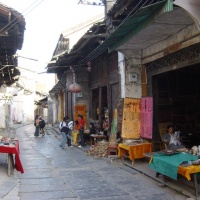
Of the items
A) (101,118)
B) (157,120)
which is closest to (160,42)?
(157,120)

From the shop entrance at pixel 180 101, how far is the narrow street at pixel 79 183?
8.36ft

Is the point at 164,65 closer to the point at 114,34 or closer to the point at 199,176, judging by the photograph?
the point at 114,34

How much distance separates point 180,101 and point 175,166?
5262 millimetres

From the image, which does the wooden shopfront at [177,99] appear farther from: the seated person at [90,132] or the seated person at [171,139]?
the seated person at [90,132]

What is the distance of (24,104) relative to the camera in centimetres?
4894

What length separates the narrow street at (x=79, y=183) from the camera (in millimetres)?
7469

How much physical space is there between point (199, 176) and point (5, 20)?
6315 mm

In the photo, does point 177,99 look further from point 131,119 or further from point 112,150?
point 112,150

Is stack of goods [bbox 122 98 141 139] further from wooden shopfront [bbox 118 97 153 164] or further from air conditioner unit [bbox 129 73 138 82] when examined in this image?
air conditioner unit [bbox 129 73 138 82]

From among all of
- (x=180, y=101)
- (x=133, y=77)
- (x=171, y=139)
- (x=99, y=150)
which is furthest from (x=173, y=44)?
(x=99, y=150)

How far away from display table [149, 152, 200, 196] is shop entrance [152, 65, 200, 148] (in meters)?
3.43

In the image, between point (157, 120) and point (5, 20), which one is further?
point (157, 120)

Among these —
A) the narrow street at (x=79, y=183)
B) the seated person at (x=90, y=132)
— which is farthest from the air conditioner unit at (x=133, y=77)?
the seated person at (x=90, y=132)

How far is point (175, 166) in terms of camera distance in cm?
732
